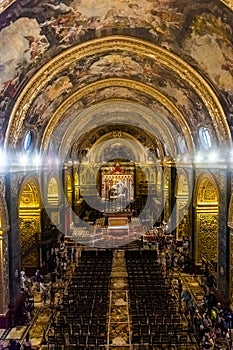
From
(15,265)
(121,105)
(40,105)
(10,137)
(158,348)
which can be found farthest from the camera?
(121,105)

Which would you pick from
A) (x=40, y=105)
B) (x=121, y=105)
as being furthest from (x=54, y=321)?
(x=121, y=105)

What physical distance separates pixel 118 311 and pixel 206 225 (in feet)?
27.5

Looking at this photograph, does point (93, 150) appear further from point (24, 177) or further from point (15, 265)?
point (15, 265)

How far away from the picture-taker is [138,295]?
21234 millimetres

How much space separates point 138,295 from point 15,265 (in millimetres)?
6055

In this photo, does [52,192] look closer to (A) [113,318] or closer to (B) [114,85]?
(B) [114,85]

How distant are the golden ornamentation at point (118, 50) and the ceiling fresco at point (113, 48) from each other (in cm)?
12

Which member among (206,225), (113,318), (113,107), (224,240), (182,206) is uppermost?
(113,107)

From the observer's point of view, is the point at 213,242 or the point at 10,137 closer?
the point at 10,137

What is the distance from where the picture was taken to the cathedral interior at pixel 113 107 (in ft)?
48.6

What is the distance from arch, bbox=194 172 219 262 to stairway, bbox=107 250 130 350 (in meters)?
4.99

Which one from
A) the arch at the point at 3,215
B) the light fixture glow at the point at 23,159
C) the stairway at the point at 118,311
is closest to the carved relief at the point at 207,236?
the stairway at the point at 118,311

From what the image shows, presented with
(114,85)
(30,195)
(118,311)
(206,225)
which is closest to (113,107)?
(114,85)

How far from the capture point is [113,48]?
1788 cm
